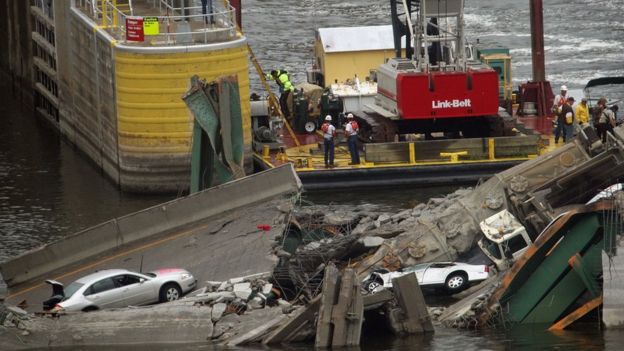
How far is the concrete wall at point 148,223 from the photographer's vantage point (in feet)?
126

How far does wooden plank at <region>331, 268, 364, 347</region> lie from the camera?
30.9 meters

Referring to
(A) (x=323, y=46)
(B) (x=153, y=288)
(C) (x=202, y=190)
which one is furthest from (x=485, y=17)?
(B) (x=153, y=288)

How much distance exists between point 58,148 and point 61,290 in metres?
25.1

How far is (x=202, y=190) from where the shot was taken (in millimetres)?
41062

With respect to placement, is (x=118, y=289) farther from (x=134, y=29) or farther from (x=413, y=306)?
(x=134, y=29)

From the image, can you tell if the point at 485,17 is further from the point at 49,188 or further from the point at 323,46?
the point at 49,188

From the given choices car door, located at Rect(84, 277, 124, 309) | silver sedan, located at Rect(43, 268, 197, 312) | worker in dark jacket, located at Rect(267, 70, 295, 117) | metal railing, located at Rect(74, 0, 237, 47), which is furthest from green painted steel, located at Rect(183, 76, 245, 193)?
worker in dark jacket, located at Rect(267, 70, 295, 117)

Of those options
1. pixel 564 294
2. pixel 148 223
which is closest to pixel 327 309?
pixel 564 294

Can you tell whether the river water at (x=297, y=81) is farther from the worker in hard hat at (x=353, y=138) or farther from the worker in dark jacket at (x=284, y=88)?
the worker in dark jacket at (x=284, y=88)

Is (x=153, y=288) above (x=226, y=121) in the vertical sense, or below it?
below

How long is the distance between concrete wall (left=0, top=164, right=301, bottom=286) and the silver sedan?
10.2 feet

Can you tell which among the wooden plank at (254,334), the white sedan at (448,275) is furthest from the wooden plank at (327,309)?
the white sedan at (448,275)

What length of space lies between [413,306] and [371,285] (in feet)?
9.31

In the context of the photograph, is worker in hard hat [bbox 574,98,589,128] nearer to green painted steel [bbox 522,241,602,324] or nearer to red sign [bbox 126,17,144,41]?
red sign [bbox 126,17,144,41]
